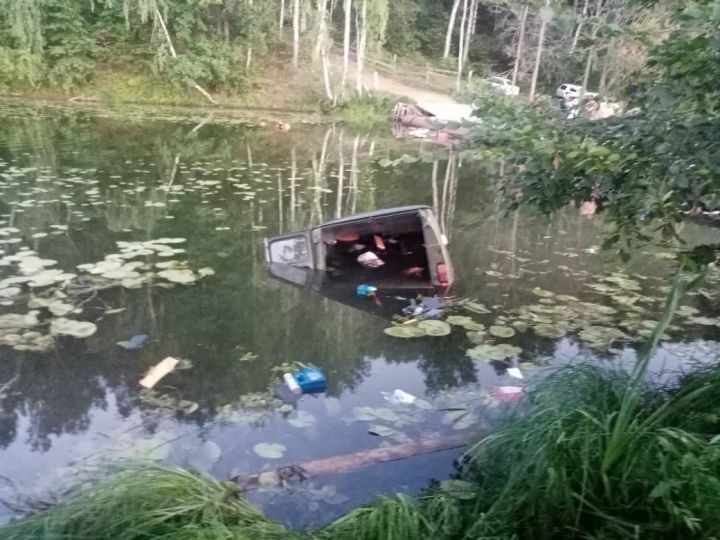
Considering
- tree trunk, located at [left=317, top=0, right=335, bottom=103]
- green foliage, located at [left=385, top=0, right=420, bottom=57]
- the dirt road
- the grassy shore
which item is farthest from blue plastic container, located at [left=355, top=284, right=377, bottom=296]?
green foliage, located at [left=385, top=0, right=420, bottom=57]

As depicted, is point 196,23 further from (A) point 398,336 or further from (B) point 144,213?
(A) point 398,336

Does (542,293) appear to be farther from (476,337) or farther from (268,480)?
(268,480)

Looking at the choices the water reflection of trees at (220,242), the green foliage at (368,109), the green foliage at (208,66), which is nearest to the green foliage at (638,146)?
the water reflection of trees at (220,242)

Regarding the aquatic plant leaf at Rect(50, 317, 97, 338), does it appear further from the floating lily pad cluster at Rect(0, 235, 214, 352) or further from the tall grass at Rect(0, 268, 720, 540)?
the tall grass at Rect(0, 268, 720, 540)

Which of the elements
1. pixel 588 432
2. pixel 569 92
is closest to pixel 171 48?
pixel 569 92

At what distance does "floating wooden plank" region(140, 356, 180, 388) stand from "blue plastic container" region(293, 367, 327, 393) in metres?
0.91

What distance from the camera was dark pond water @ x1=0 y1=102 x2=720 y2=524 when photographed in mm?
3781

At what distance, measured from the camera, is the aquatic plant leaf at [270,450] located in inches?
147

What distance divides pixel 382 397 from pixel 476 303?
207 cm

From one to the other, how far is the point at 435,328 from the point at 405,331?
0.90ft

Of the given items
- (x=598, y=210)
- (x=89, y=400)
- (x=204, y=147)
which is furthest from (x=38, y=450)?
(x=204, y=147)

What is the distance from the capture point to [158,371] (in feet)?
15.0

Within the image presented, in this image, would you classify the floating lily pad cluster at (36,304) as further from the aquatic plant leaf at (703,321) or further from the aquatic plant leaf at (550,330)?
the aquatic plant leaf at (703,321)

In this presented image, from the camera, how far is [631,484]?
2.47 m
